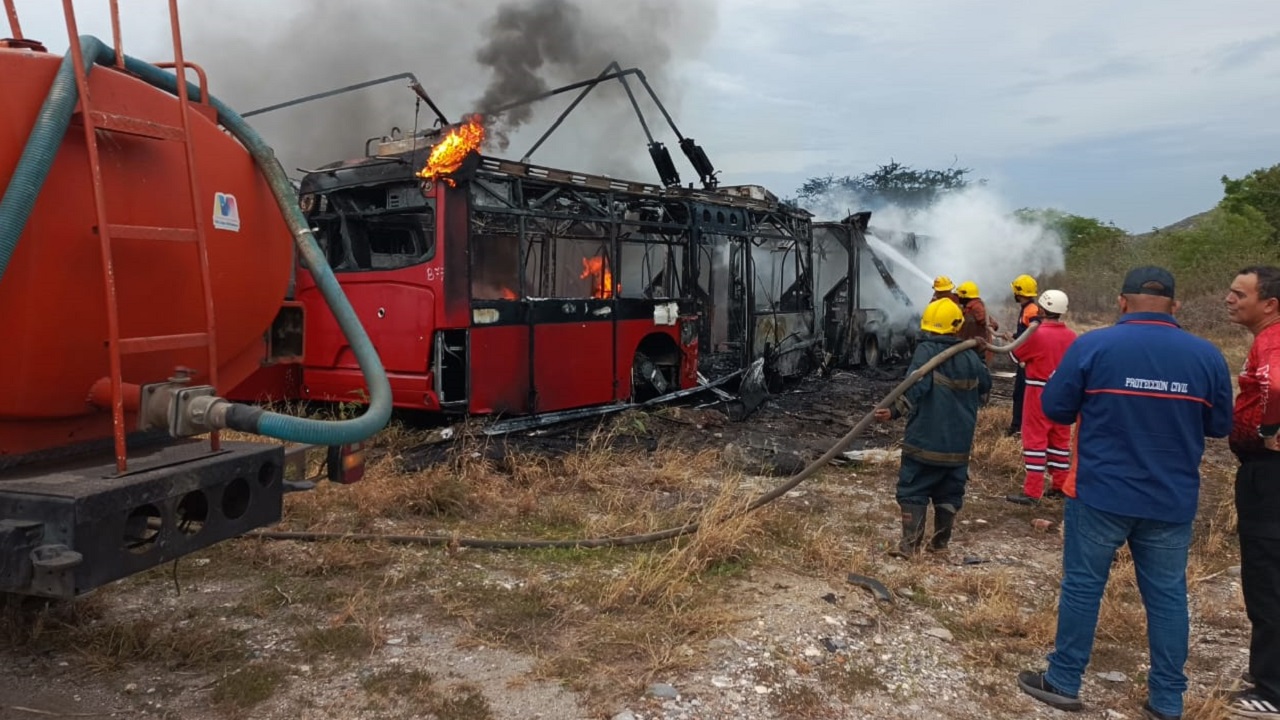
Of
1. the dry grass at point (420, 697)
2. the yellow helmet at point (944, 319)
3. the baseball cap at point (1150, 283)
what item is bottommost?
the dry grass at point (420, 697)

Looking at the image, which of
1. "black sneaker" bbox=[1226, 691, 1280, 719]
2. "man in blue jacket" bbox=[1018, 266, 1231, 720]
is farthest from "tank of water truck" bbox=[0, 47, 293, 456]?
"black sneaker" bbox=[1226, 691, 1280, 719]

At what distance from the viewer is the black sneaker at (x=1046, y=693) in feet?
10.8

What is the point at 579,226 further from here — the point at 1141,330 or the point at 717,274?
the point at 1141,330

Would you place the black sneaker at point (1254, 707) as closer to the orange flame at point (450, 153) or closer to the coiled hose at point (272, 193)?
the coiled hose at point (272, 193)

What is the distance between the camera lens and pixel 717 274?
9.78 m

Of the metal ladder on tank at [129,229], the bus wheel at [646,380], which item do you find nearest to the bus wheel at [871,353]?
the bus wheel at [646,380]

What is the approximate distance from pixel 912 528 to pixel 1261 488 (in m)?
1.92

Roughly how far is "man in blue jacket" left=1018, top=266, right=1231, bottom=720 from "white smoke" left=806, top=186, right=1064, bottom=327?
481 inches

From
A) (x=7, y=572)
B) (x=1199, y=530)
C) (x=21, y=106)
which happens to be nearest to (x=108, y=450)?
(x=7, y=572)

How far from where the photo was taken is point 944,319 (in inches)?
194

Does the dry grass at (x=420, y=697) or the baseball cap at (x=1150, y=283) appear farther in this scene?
the baseball cap at (x=1150, y=283)

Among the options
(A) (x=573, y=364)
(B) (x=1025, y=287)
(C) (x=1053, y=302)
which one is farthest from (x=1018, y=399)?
(A) (x=573, y=364)

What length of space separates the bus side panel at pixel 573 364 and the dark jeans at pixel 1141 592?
4875 millimetres

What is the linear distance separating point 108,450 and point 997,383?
1235 centimetres
